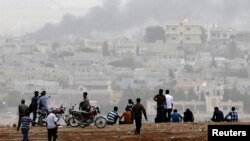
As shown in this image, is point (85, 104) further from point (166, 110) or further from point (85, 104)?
point (166, 110)

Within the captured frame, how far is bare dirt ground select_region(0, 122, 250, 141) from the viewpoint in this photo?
1994 cm

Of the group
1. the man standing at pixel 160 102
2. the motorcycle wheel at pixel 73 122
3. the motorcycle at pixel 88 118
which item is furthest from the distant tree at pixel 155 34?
the motorcycle at pixel 88 118

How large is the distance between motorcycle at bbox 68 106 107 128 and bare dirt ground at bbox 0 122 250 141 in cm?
18

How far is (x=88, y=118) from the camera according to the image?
902 inches

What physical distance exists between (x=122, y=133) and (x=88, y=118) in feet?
6.39

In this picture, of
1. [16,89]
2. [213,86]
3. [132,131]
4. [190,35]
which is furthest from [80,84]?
[132,131]

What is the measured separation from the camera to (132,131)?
2152 cm

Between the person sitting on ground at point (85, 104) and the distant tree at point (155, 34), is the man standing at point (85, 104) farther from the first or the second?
the distant tree at point (155, 34)

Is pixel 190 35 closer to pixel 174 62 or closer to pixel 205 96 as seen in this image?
pixel 174 62

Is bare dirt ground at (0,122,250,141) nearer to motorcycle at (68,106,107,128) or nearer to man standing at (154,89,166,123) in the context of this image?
motorcycle at (68,106,107,128)

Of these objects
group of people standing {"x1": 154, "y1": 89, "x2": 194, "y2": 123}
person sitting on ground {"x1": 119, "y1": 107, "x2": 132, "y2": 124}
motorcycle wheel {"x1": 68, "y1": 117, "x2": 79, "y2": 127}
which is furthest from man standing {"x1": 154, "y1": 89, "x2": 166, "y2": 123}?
motorcycle wheel {"x1": 68, "y1": 117, "x2": 79, "y2": 127}

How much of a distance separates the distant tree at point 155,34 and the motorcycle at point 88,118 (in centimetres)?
16834

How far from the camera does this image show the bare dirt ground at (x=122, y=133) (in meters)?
19.9

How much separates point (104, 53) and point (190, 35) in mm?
19253
